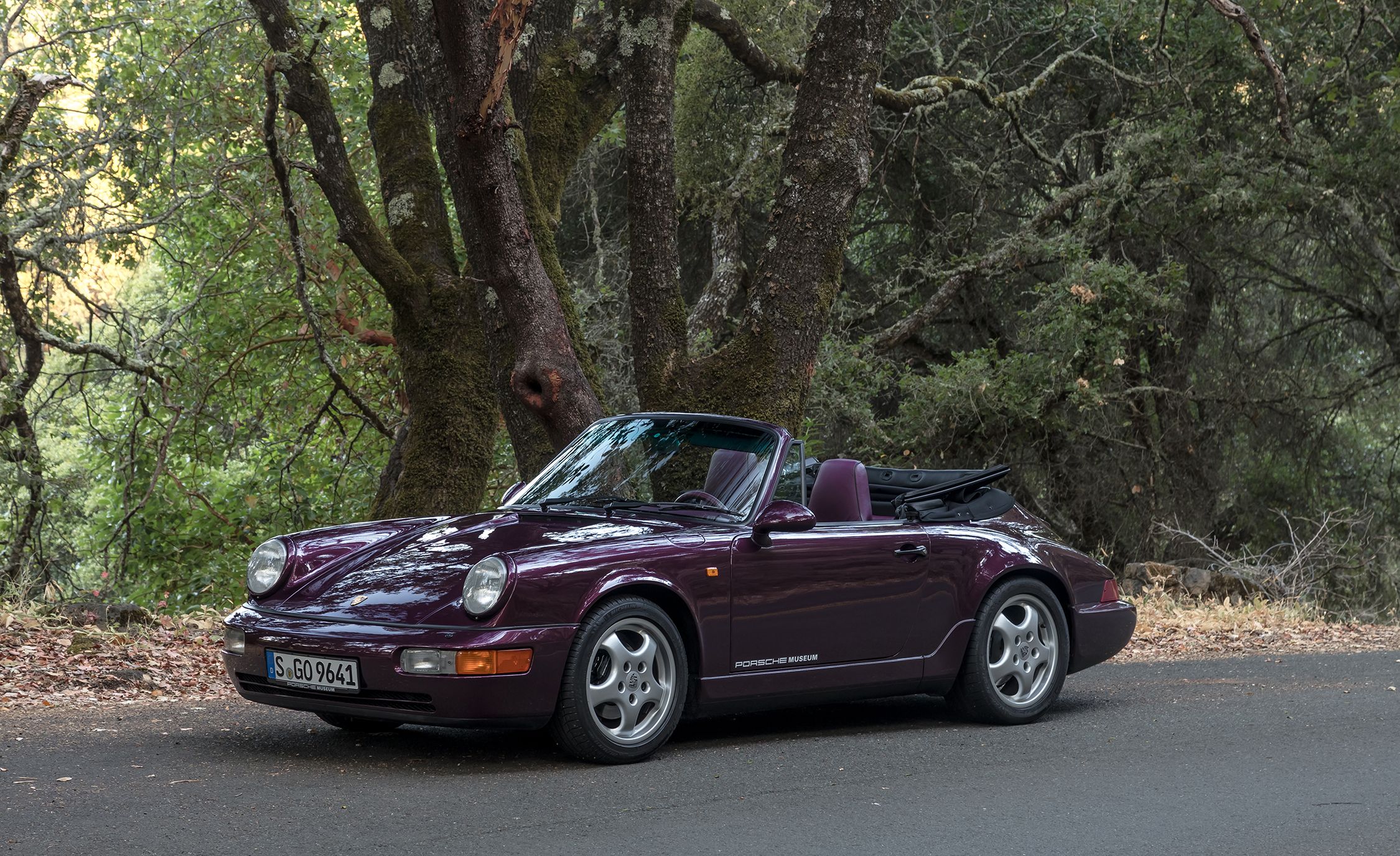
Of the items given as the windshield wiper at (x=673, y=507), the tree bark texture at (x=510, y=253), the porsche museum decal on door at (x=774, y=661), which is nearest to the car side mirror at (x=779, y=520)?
the windshield wiper at (x=673, y=507)

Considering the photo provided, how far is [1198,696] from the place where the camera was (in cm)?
821

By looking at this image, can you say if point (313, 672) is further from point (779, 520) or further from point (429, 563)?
point (779, 520)

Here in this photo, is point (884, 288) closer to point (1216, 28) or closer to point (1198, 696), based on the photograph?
point (1216, 28)

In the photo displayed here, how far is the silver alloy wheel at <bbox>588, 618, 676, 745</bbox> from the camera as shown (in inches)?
229

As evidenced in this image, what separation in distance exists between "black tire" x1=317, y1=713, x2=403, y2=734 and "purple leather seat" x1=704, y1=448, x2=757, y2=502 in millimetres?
1777

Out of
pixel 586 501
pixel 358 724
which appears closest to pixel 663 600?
pixel 586 501

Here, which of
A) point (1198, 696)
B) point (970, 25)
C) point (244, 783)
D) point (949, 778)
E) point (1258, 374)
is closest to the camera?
point (244, 783)

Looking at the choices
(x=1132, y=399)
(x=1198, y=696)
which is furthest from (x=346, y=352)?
(x=1198, y=696)

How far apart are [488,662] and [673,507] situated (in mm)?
1425

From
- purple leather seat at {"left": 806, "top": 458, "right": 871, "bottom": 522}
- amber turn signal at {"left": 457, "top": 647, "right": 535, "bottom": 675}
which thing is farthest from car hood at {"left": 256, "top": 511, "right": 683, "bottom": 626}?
purple leather seat at {"left": 806, "top": 458, "right": 871, "bottom": 522}

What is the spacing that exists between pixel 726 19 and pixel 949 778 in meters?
9.44

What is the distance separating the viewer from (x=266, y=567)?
21.1 ft

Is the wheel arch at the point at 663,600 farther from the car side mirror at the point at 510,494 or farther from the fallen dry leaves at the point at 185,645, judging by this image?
the fallen dry leaves at the point at 185,645

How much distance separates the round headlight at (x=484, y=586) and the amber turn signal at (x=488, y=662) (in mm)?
166
